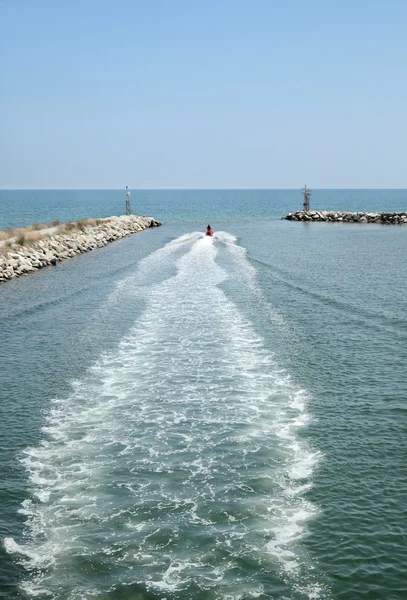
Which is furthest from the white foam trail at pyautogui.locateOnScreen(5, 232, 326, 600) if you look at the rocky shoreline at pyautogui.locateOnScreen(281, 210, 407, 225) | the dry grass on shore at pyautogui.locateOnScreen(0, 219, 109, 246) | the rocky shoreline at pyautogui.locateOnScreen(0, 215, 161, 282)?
the rocky shoreline at pyautogui.locateOnScreen(281, 210, 407, 225)

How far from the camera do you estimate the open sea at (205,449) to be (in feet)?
35.9

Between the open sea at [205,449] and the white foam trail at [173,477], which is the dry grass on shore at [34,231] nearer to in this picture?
the open sea at [205,449]

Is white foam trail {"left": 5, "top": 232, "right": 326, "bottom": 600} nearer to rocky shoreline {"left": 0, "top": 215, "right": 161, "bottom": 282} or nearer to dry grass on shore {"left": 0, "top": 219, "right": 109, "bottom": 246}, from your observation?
rocky shoreline {"left": 0, "top": 215, "right": 161, "bottom": 282}

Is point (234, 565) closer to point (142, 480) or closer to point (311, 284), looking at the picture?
point (142, 480)

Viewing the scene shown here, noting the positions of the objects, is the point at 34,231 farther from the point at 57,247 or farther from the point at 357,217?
the point at 357,217

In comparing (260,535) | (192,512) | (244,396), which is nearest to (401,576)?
(260,535)

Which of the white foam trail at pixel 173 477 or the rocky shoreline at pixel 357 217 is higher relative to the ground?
the rocky shoreline at pixel 357 217

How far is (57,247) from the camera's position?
195 feet

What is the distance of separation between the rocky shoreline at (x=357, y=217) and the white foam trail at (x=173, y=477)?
85.2 m

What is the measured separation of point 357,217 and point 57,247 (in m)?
65.2

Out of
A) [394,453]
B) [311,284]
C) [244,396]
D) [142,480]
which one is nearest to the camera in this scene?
[142,480]

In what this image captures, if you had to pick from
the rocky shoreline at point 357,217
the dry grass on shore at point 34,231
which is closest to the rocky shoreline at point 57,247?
the dry grass on shore at point 34,231

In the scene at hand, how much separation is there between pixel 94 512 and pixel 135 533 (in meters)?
1.27

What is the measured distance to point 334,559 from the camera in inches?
444
